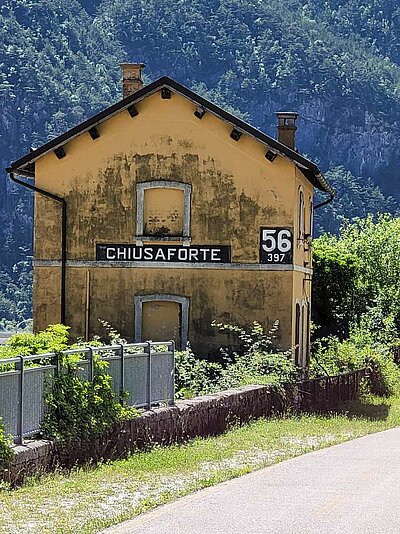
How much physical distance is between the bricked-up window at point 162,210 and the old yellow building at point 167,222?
27mm

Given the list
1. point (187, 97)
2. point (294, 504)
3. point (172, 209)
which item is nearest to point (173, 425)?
point (294, 504)

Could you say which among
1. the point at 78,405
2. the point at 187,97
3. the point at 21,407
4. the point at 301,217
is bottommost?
the point at 78,405

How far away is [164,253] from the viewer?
3206 centimetres

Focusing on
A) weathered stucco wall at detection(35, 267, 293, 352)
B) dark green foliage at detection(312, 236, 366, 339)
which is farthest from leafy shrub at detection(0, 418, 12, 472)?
dark green foliage at detection(312, 236, 366, 339)

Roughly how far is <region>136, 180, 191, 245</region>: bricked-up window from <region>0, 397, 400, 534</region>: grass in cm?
982

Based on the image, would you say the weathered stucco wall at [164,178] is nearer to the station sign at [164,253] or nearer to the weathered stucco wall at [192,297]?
the station sign at [164,253]

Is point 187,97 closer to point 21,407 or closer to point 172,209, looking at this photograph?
point 172,209

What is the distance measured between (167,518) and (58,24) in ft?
545

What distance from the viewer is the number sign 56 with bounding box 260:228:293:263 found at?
3156cm

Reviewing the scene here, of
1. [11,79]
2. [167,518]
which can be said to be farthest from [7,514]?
[11,79]

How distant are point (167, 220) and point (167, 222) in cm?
6

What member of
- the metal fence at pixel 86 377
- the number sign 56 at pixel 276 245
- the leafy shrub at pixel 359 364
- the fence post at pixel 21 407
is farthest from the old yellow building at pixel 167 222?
the fence post at pixel 21 407

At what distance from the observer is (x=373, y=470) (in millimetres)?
16000

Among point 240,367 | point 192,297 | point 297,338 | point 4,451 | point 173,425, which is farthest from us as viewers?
point 297,338
